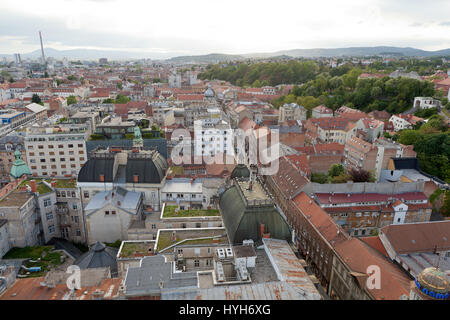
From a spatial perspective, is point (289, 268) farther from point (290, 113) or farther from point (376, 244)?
point (290, 113)

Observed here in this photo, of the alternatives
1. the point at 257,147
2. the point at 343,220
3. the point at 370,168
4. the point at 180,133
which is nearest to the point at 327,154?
the point at 370,168

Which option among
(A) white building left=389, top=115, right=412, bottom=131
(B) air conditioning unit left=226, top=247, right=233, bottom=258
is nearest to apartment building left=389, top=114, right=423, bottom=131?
(A) white building left=389, top=115, right=412, bottom=131

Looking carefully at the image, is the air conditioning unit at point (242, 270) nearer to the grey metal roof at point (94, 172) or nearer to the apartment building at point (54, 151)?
the grey metal roof at point (94, 172)

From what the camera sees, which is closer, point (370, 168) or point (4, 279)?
point (4, 279)

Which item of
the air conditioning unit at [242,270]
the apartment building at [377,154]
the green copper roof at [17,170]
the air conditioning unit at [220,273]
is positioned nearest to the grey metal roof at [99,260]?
the air conditioning unit at [220,273]

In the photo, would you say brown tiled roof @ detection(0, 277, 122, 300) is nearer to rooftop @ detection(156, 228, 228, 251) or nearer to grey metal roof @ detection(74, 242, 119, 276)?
grey metal roof @ detection(74, 242, 119, 276)

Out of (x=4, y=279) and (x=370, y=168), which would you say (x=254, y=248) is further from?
(x=370, y=168)
